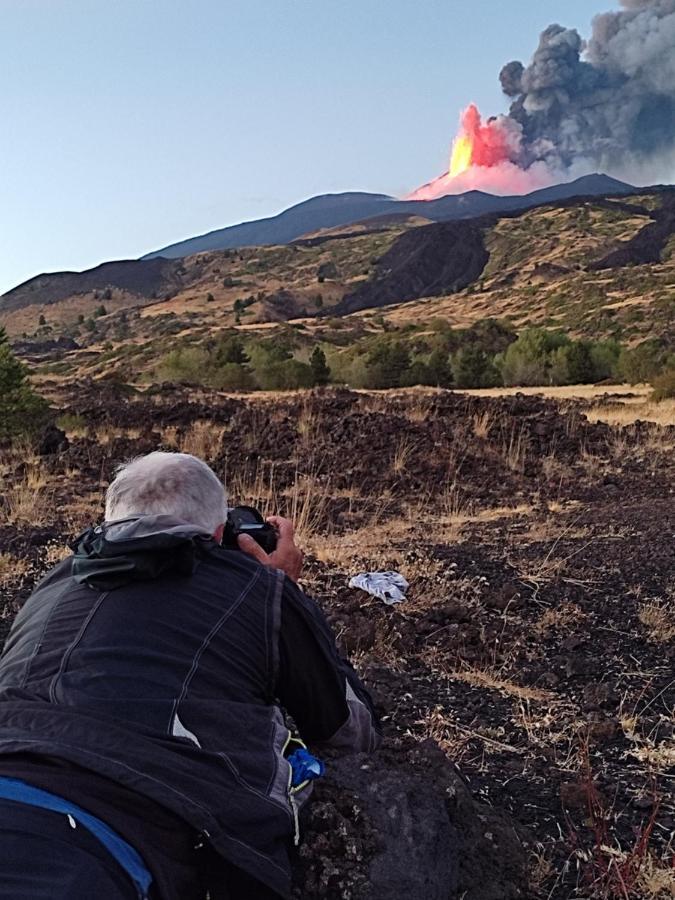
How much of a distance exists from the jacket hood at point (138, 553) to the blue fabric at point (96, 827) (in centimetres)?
46

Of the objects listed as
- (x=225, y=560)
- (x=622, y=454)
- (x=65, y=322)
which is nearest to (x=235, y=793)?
(x=225, y=560)

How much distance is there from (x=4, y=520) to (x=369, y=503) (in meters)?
3.24

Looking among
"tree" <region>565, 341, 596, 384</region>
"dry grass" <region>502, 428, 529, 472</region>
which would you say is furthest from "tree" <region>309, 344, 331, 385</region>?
"dry grass" <region>502, 428, 529, 472</region>

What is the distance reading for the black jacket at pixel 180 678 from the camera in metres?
1.59

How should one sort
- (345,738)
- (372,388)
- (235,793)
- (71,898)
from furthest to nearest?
1. (372,388)
2. (345,738)
3. (235,793)
4. (71,898)

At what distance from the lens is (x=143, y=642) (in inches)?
69.4

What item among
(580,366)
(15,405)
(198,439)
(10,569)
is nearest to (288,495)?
(198,439)

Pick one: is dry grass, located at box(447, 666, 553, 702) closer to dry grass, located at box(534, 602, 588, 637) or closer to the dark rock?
dry grass, located at box(534, 602, 588, 637)

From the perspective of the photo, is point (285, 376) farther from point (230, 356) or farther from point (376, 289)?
point (376, 289)

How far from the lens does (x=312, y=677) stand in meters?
1.99

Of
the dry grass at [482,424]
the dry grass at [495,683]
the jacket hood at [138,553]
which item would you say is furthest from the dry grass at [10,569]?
the dry grass at [482,424]

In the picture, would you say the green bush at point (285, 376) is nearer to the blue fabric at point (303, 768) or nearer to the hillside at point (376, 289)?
the hillside at point (376, 289)

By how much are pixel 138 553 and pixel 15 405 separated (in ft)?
37.2

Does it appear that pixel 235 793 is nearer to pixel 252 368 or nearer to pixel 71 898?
pixel 71 898
